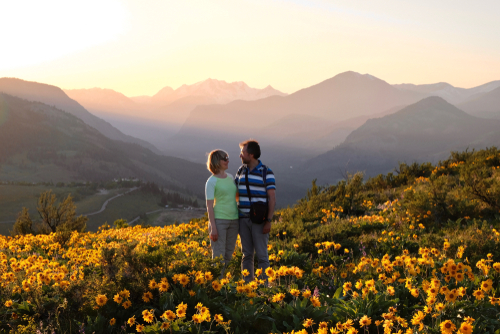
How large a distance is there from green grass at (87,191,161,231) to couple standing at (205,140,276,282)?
74412 mm

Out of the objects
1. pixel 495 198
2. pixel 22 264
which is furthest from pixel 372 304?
pixel 495 198

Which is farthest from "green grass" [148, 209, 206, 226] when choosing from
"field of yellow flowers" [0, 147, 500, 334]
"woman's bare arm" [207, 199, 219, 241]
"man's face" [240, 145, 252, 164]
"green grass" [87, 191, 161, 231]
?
"field of yellow flowers" [0, 147, 500, 334]

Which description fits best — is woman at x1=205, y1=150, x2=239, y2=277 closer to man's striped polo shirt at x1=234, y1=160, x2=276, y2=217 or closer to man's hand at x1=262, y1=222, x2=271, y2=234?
man's striped polo shirt at x1=234, y1=160, x2=276, y2=217

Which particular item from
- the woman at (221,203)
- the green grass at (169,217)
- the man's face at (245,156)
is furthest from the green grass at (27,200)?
the man's face at (245,156)

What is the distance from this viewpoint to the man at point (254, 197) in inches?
206

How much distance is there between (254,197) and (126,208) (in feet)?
323

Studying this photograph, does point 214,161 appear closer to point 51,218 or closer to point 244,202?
→ point 244,202

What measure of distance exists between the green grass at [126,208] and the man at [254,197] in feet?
244

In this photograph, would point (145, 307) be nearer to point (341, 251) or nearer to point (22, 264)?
point (22, 264)

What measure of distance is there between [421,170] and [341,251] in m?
10.5

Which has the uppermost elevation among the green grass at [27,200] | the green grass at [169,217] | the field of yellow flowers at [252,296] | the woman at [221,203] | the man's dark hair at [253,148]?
the man's dark hair at [253,148]

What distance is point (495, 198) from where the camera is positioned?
8281 mm

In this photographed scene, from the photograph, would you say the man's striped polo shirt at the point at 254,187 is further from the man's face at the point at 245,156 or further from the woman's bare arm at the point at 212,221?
the woman's bare arm at the point at 212,221

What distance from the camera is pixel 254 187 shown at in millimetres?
5246
